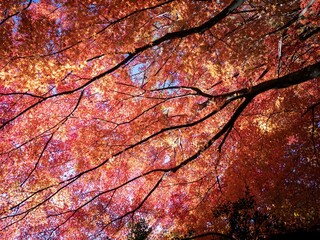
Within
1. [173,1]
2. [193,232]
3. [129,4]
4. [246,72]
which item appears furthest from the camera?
[193,232]

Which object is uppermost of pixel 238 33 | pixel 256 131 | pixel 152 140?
pixel 238 33

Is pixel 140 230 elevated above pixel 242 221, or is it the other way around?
pixel 140 230

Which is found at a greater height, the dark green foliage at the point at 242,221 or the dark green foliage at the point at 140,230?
the dark green foliage at the point at 140,230

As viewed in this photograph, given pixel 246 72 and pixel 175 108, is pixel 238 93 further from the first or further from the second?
pixel 175 108

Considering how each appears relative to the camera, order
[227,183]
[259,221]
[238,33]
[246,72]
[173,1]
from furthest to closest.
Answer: [227,183]
[259,221]
[238,33]
[246,72]
[173,1]

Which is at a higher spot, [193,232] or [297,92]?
[297,92]

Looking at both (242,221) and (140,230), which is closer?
(242,221)

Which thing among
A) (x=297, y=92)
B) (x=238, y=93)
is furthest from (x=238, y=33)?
(x=297, y=92)

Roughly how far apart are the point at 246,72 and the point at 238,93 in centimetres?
122

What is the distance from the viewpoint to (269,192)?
10016 millimetres

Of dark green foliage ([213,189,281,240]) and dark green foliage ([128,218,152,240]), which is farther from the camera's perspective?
dark green foliage ([128,218,152,240])

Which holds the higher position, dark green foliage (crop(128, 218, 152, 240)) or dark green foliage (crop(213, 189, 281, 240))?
dark green foliage (crop(128, 218, 152, 240))

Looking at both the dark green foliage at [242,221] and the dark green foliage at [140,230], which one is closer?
the dark green foliage at [242,221]

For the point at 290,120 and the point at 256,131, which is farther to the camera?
the point at 256,131
